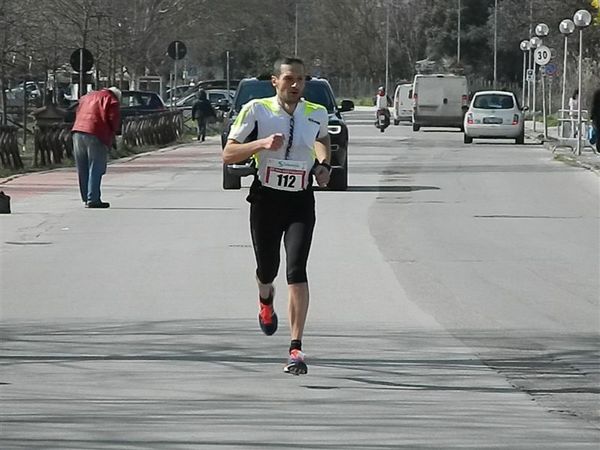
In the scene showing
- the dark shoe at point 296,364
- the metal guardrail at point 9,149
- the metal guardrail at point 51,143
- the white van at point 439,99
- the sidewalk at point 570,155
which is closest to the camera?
the dark shoe at point 296,364

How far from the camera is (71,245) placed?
1692cm

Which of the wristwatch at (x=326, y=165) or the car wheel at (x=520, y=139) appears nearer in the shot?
the wristwatch at (x=326, y=165)

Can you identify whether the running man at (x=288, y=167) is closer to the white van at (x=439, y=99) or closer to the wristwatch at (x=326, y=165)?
the wristwatch at (x=326, y=165)

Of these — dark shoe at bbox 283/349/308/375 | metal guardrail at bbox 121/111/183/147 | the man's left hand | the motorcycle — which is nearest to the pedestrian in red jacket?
the man's left hand

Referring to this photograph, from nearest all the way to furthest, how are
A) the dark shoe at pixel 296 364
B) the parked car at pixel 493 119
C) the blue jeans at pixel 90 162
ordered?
the dark shoe at pixel 296 364 < the blue jeans at pixel 90 162 < the parked car at pixel 493 119

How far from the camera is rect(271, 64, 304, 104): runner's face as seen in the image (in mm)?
9594

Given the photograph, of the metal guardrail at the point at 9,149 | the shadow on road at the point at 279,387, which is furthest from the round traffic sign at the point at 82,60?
the shadow on road at the point at 279,387

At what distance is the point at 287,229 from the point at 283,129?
2.03 ft

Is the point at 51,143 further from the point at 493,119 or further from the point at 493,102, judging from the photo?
the point at 493,119

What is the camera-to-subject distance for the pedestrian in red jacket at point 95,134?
21.6 metres

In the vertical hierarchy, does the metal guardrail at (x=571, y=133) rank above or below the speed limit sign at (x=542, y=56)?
below

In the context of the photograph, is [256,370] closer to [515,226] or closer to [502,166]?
[515,226]

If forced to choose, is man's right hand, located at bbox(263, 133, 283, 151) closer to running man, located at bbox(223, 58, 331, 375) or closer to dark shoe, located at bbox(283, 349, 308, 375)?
running man, located at bbox(223, 58, 331, 375)

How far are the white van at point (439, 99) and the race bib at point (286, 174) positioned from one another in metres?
46.6
